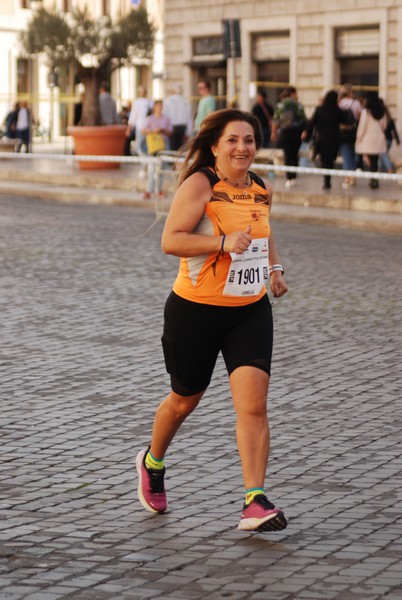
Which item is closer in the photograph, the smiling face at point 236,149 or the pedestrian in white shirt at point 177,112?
the smiling face at point 236,149

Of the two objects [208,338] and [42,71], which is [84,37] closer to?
[42,71]

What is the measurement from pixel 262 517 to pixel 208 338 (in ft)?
2.42

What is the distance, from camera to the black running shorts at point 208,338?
18.6ft

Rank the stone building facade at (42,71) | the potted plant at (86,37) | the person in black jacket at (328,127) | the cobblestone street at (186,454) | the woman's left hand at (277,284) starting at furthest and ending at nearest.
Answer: the stone building facade at (42,71)
the potted plant at (86,37)
the person in black jacket at (328,127)
the woman's left hand at (277,284)
the cobblestone street at (186,454)

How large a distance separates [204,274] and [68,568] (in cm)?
129

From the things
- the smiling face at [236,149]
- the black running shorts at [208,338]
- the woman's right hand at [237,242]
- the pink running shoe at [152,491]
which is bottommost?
the pink running shoe at [152,491]

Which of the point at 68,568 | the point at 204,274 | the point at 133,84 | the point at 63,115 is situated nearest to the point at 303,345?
the point at 204,274

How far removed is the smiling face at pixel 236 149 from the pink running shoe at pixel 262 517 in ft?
4.03

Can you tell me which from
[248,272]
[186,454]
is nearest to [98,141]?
[186,454]

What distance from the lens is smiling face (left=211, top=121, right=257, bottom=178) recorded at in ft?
18.6

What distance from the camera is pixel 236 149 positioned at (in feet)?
18.6

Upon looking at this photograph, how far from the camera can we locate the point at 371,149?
2495 cm

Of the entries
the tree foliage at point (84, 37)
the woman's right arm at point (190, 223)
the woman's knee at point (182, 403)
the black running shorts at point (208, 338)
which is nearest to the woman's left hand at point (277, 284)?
the black running shorts at point (208, 338)

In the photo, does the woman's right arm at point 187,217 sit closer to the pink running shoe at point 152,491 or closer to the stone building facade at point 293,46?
the pink running shoe at point 152,491
